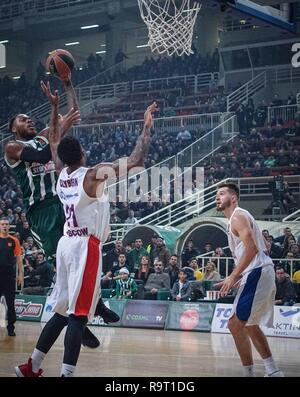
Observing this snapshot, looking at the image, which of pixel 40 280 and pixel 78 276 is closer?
pixel 78 276

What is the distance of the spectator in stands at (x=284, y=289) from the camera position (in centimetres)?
1227

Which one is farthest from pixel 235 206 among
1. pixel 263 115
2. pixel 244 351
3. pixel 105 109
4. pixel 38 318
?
pixel 105 109

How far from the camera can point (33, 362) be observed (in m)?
5.68

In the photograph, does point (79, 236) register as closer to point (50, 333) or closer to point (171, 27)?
point (50, 333)

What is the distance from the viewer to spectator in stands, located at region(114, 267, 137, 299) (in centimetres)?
1395

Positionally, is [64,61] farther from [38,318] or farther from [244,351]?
[38,318]

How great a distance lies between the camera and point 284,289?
1234 cm

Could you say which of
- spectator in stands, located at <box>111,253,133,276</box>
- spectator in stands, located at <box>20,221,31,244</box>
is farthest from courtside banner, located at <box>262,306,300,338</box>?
spectator in stands, located at <box>20,221,31,244</box>

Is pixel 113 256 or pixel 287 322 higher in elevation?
pixel 113 256

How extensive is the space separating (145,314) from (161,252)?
217cm

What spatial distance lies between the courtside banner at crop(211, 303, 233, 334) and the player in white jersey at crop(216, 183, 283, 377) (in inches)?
243

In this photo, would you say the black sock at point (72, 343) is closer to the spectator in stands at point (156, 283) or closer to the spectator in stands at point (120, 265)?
the spectator in stands at point (156, 283)

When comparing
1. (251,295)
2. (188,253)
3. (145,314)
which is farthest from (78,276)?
(188,253)

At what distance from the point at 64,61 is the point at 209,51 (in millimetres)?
19003
